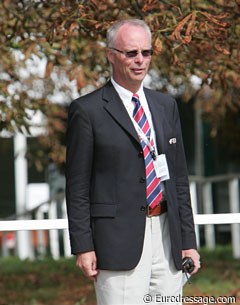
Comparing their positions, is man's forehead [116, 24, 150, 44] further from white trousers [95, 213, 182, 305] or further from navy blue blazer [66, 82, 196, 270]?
white trousers [95, 213, 182, 305]

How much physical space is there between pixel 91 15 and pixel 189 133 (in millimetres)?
10033

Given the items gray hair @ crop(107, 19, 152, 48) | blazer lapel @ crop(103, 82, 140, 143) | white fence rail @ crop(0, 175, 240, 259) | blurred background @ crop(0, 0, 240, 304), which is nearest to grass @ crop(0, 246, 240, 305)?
white fence rail @ crop(0, 175, 240, 259)

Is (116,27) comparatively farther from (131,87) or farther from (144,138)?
(144,138)

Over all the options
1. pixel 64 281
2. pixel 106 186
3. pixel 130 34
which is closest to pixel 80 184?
pixel 106 186

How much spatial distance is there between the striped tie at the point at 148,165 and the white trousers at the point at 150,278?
9 centimetres

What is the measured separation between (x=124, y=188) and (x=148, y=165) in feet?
0.47

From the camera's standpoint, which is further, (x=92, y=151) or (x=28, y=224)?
(x=28, y=224)

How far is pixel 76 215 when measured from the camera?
3961 millimetres

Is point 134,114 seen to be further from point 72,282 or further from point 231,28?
point 72,282

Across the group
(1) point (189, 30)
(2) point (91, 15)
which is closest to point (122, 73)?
(1) point (189, 30)

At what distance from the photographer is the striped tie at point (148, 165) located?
4031 mm

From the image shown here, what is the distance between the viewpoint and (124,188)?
399cm

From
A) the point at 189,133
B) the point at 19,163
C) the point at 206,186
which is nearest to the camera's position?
the point at 206,186

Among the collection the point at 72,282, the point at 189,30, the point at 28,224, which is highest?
the point at 189,30
